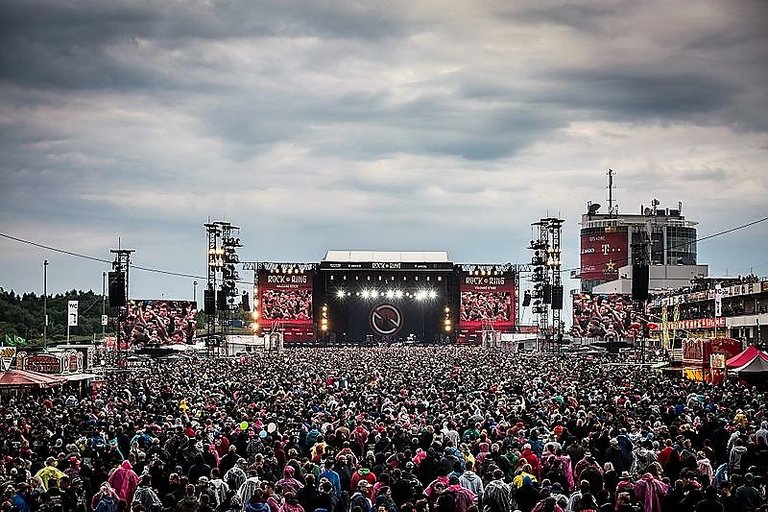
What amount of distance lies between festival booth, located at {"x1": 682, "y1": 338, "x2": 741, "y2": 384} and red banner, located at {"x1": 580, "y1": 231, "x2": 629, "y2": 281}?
102805mm

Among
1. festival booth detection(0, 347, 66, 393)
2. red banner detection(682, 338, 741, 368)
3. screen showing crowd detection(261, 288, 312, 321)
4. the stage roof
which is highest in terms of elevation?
the stage roof

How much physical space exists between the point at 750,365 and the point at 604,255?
11725 centimetres

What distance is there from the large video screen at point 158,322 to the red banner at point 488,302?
3112 cm

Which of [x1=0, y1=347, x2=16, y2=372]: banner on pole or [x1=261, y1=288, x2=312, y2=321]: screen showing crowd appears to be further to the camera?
[x1=261, y1=288, x2=312, y2=321]: screen showing crowd

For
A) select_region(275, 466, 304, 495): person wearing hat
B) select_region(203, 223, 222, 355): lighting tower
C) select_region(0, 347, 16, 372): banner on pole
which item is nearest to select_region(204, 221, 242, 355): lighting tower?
select_region(203, 223, 222, 355): lighting tower

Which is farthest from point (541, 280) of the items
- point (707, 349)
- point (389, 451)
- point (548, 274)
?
point (389, 451)

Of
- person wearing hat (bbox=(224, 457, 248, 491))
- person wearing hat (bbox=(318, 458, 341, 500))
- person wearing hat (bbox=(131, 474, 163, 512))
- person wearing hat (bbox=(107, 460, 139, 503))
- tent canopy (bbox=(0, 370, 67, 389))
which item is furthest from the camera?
tent canopy (bbox=(0, 370, 67, 389))

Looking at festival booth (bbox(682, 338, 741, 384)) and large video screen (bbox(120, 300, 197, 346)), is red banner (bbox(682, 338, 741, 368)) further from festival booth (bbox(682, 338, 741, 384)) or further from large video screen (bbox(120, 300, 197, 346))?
large video screen (bbox(120, 300, 197, 346))

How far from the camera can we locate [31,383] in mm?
30422

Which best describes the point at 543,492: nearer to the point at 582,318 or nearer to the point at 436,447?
the point at 436,447

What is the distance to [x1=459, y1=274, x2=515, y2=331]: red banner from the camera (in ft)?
332

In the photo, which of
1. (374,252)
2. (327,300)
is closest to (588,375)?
(327,300)

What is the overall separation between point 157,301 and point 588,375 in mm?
38509

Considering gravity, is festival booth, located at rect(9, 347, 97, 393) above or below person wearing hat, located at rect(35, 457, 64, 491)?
above
